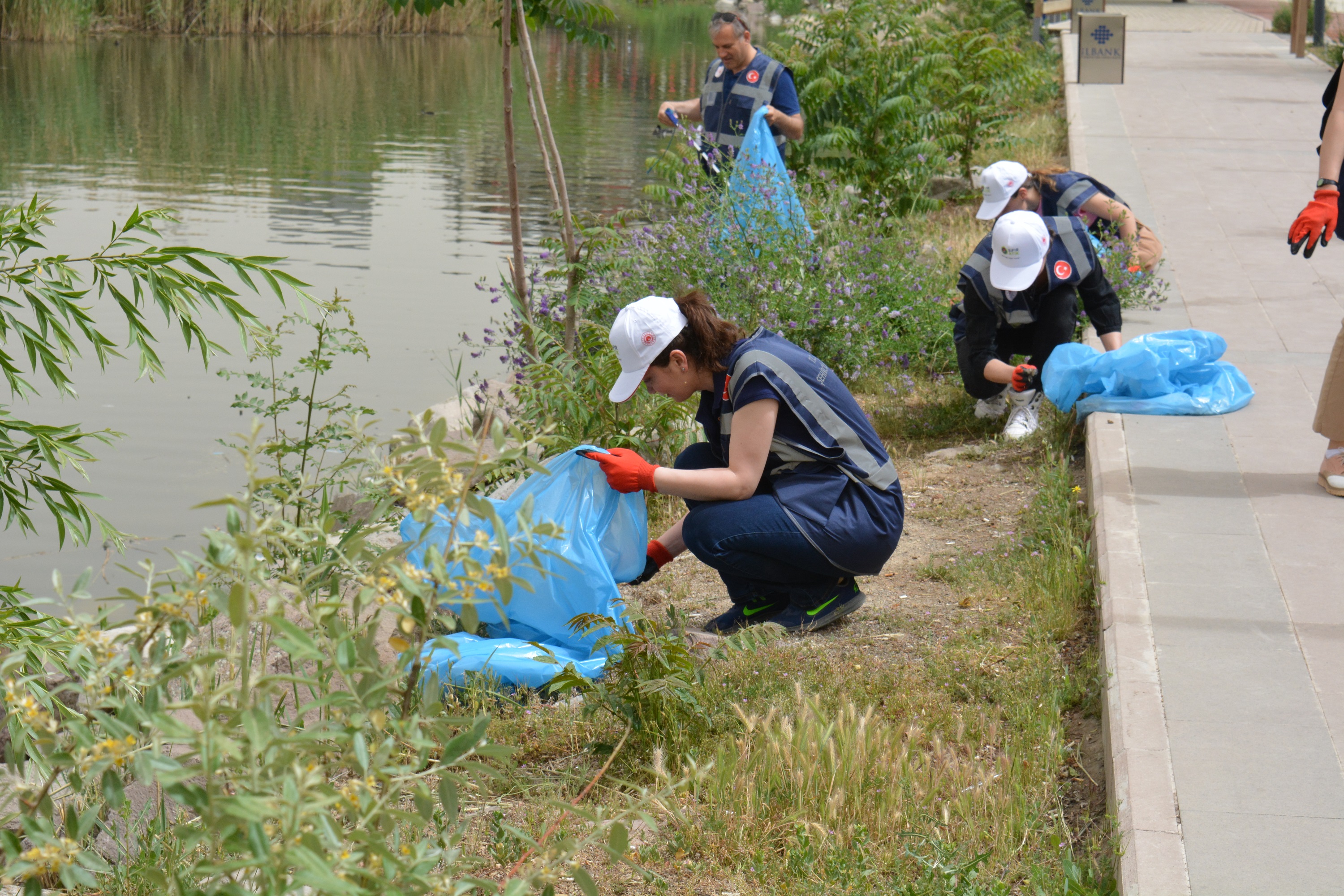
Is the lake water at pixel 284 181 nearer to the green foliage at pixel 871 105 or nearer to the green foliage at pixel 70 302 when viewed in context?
the green foliage at pixel 70 302

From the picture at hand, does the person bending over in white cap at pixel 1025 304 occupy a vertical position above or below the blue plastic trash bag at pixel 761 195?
below

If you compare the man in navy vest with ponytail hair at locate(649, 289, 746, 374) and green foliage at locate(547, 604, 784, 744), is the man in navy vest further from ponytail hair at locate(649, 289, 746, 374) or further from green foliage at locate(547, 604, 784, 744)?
green foliage at locate(547, 604, 784, 744)

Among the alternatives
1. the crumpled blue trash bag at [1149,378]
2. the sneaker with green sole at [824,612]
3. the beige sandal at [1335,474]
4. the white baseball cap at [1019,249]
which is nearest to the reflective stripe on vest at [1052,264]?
the white baseball cap at [1019,249]

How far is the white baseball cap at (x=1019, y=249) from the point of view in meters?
5.20

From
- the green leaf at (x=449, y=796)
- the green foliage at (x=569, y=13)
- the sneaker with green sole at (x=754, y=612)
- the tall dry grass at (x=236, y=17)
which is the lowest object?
the sneaker with green sole at (x=754, y=612)

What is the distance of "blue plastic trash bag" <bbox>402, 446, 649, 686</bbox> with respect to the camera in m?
3.77

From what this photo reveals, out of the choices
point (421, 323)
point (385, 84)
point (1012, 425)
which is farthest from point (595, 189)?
point (385, 84)

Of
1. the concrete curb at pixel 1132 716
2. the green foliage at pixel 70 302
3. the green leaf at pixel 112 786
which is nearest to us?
the green leaf at pixel 112 786

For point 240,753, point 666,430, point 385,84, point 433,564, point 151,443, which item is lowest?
point 151,443

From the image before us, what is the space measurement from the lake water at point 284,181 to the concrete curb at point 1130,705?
2.16 meters

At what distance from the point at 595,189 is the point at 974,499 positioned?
8.56m

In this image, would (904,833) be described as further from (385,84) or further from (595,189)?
(385,84)

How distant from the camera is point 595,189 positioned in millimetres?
12852

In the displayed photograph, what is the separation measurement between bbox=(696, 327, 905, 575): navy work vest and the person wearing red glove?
162cm
